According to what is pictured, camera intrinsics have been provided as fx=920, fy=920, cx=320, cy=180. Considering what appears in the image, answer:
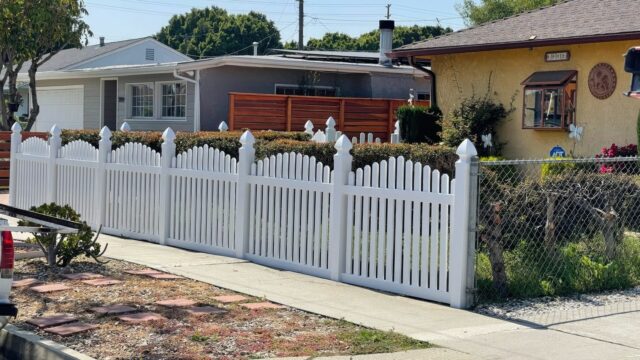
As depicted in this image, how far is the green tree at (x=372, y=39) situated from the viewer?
76500 millimetres

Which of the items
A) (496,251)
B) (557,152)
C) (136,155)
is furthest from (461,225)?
(557,152)

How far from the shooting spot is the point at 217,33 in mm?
83938

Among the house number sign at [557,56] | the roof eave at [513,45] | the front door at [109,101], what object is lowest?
the front door at [109,101]

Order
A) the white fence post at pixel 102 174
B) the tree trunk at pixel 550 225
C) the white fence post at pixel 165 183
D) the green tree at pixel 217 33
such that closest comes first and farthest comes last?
the tree trunk at pixel 550 225 < the white fence post at pixel 165 183 < the white fence post at pixel 102 174 < the green tree at pixel 217 33

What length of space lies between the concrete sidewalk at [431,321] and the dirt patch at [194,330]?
0.31 meters

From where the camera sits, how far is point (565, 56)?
17.2 m

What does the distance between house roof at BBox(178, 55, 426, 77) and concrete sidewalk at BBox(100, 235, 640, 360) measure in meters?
13.0

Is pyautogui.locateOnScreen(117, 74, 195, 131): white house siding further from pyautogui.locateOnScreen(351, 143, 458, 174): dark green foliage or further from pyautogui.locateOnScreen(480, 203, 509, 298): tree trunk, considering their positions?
pyautogui.locateOnScreen(480, 203, 509, 298): tree trunk

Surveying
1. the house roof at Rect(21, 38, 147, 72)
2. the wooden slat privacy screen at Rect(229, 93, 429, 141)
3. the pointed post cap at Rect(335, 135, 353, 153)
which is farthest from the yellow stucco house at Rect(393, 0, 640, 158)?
the house roof at Rect(21, 38, 147, 72)

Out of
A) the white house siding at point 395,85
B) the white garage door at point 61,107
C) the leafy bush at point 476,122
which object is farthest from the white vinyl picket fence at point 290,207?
the white garage door at point 61,107

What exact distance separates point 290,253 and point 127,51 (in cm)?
3091

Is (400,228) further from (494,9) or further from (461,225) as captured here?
(494,9)

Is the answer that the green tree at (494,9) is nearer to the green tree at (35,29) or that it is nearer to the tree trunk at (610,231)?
the green tree at (35,29)

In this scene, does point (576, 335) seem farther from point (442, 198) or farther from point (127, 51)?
point (127, 51)
